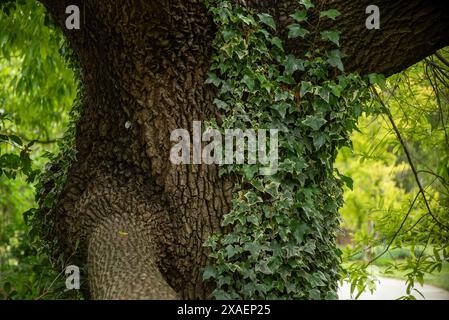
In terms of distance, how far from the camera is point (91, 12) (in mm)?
3492

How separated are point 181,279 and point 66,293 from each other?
899 mm

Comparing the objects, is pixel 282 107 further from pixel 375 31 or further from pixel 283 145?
pixel 375 31

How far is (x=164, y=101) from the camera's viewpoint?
352 cm

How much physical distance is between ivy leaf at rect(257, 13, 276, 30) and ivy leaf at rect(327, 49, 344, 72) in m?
0.41

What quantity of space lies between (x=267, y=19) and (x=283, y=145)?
2.73 feet

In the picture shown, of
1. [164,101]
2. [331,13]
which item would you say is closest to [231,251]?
[164,101]

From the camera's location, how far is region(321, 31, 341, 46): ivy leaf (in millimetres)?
3502

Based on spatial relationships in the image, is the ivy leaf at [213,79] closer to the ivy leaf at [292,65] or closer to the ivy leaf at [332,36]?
the ivy leaf at [292,65]

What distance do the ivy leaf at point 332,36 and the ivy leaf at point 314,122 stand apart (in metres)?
0.50

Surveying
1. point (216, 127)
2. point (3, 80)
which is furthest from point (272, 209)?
point (3, 80)

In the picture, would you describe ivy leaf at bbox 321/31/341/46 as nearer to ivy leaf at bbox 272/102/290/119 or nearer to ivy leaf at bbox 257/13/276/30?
ivy leaf at bbox 257/13/276/30

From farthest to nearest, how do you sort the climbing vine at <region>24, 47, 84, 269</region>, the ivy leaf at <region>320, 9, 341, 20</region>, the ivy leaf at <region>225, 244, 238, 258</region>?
the climbing vine at <region>24, 47, 84, 269</region>
the ivy leaf at <region>320, 9, 341, 20</region>
the ivy leaf at <region>225, 244, 238, 258</region>

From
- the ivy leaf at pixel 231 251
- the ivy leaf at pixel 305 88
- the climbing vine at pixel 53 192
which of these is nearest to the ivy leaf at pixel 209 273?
the ivy leaf at pixel 231 251

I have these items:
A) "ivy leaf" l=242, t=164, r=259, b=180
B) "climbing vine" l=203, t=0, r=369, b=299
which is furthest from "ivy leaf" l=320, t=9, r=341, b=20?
"ivy leaf" l=242, t=164, r=259, b=180
